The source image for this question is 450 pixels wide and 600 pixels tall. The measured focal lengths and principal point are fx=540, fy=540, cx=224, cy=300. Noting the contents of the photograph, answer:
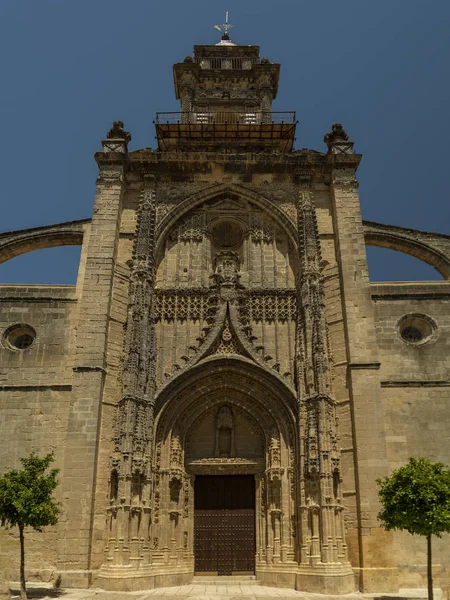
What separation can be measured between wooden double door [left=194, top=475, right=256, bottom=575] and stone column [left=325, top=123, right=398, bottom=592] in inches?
107

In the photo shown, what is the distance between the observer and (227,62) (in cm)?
2514

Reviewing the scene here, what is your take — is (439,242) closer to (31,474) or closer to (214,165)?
(214,165)

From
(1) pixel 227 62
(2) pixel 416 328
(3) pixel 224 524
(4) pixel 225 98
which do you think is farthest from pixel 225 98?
(3) pixel 224 524

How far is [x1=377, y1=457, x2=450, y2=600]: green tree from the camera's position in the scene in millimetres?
9555

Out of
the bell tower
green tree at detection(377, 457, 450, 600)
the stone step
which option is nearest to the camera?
green tree at detection(377, 457, 450, 600)

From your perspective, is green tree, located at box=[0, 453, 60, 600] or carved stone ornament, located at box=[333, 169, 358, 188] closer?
green tree, located at box=[0, 453, 60, 600]

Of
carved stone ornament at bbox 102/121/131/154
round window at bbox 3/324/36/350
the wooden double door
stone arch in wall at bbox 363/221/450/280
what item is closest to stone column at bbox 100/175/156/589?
the wooden double door

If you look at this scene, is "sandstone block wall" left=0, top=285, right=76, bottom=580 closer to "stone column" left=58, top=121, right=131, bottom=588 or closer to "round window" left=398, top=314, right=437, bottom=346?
"stone column" left=58, top=121, right=131, bottom=588

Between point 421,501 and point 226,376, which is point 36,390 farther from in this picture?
point 421,501

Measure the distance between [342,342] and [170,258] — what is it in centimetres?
579

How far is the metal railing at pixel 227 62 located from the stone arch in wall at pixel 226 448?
16.3 m

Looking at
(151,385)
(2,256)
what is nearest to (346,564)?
(151,385)

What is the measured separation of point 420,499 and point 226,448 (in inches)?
232

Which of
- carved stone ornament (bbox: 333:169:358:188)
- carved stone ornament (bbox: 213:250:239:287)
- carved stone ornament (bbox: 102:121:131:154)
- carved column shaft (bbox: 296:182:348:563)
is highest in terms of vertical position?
carved stone ornament (bbox: 102:121:131:154)
